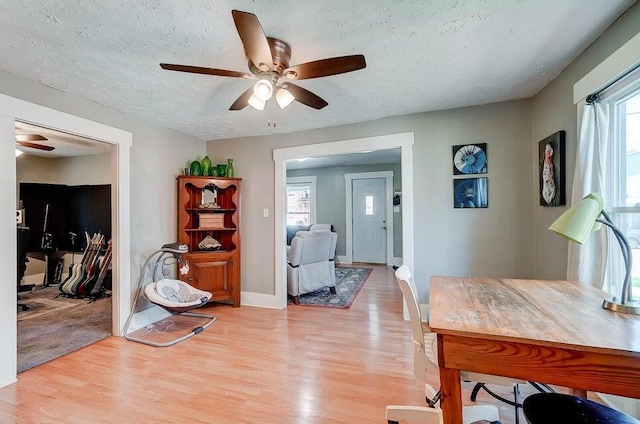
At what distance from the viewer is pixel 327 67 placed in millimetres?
1625

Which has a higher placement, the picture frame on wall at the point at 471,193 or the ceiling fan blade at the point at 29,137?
the ceiling fan blade at the point at 29,137

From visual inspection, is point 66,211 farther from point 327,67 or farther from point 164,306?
point 327,67

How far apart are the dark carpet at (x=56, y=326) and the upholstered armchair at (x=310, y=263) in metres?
2.06

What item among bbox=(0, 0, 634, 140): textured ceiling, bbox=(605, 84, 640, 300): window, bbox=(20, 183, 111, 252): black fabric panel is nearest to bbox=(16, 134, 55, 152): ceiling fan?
bbox=(20, 183, 111, 252): black fabric panel

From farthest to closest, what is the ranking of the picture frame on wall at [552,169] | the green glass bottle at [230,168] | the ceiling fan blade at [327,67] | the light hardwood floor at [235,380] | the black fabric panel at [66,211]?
the black fabric panel at [66,211]
the green glass bottle at [230,168]
the picture frame on wall at [552,169]
the light hardwood floor at [235,380]
the ceiling fan blade at [327,67]

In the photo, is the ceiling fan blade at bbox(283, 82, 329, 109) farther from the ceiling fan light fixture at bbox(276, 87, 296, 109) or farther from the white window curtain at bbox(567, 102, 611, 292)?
the white window curtain at bbox(567, 102, 611, 292)

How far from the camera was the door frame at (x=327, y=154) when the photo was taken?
10.1ft

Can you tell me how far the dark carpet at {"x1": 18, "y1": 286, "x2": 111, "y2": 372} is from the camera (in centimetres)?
243

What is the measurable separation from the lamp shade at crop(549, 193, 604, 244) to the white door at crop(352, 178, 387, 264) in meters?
5.37

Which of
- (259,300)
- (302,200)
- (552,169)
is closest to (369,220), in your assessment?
(302,200)

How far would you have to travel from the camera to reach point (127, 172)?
2.85m

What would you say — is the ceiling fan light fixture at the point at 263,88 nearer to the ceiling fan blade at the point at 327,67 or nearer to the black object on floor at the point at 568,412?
the ceiling fan blade at the point at 327,67

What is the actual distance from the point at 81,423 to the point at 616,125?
3599 millimetres

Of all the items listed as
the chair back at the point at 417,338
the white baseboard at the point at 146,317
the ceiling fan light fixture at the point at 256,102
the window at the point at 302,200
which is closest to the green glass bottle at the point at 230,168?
the white baseboard at the point at 146,317
